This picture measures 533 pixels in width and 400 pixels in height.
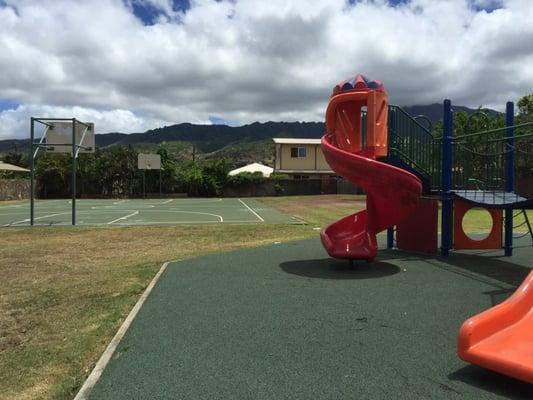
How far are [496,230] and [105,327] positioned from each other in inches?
341

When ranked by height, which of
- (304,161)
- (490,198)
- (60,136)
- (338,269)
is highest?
(304,161)

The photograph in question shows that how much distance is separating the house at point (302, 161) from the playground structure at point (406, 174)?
156 ft

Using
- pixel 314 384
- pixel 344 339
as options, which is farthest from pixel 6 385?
pixel 344 339

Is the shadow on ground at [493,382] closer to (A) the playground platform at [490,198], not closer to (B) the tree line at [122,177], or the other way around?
(A) the playground platform at [490,198]

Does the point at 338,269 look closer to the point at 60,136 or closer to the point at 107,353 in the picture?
the point at 107,353

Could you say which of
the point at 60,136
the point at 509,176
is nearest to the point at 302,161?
the point at 60,136

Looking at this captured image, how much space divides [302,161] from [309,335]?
56058 mm

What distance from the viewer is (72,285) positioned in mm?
8383

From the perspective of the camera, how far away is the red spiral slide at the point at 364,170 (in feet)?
29.2

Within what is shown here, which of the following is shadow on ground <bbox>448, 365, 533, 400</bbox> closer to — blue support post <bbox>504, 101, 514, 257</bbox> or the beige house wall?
blue support post <bbox>504, 101, 514, 257</bbox>

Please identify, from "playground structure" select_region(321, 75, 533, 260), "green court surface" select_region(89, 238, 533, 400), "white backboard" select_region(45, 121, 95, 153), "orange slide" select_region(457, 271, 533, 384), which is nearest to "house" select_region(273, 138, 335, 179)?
"white backboard" select_region(45, 121, 95, 153)

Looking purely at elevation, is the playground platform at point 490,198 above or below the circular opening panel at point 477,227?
above

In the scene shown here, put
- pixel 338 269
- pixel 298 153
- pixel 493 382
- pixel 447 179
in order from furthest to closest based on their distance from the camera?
pixel 298 153 < pixel 447 179 < pixel 338 269 < pixel 493 382

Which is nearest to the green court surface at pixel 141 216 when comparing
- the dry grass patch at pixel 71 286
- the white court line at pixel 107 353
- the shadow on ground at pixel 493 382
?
the dry grass patch at pixel 71 286
